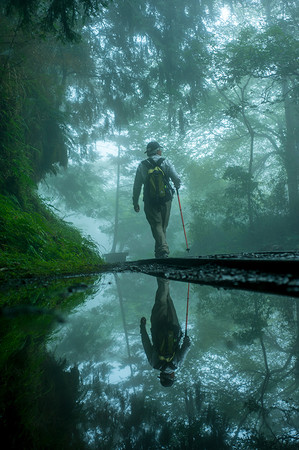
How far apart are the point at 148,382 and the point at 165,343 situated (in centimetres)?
25

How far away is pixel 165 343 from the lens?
42.8 inches

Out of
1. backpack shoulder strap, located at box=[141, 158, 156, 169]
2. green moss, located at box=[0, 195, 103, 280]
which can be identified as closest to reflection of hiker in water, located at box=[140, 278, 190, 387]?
green moss, located at box=[0, 195, 103, 280]

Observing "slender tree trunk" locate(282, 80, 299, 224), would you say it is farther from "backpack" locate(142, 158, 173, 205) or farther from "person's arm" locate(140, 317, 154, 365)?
"person's arm" locate(140, 317, 154, 365)

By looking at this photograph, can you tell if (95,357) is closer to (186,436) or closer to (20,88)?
(186,436)

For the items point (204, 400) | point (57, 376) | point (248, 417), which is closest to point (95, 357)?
point (57, 376)

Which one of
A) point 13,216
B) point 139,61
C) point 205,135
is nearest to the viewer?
point 13,216

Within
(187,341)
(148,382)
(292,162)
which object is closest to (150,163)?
(187,341)

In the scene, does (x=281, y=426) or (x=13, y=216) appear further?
(x=13, y=216)

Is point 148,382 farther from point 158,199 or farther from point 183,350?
point 158,199

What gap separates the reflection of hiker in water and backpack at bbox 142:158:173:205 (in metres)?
3.96

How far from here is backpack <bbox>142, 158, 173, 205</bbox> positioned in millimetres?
5555

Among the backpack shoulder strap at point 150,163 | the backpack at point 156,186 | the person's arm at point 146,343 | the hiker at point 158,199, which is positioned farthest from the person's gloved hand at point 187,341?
the backpack shoulder strap at point 150,163

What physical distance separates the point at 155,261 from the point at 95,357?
10.8ft

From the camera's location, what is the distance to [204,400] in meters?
0.72
